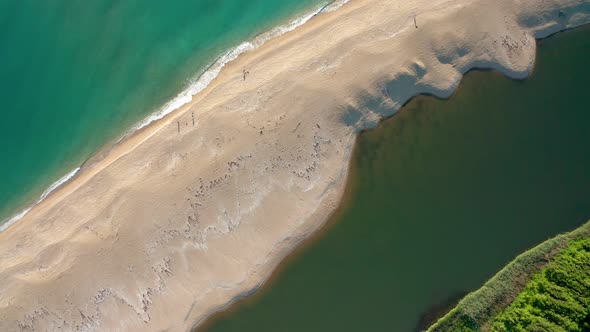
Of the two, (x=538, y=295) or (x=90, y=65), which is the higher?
(x=90, y=65)

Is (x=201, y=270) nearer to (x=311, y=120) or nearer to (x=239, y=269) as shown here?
(x=239, y=269)

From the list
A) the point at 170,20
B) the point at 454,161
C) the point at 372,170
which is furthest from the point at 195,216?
the point at 454,161

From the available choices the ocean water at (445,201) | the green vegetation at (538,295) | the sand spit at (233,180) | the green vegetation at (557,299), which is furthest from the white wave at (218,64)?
the green vegetation at (557,299)

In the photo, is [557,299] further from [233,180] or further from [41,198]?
[41,198]

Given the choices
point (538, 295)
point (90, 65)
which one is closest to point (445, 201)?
point (538, 295)

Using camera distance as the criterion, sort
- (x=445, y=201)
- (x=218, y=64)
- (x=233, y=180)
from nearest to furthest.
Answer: (x=233, y=180) < (x=445, y=201) < (x=218, y=64)

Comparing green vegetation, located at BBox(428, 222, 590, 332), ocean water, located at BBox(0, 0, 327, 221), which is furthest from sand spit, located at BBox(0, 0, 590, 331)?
green vegetation, located at BBox(428, 222, 590, 332)
